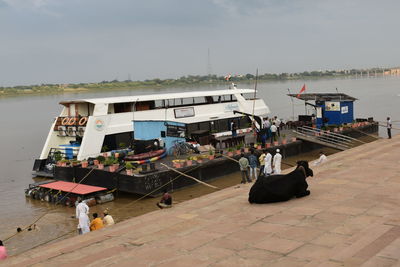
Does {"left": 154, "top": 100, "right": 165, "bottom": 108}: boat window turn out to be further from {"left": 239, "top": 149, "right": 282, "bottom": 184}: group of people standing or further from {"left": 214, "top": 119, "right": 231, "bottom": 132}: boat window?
{"left": 239, "top": 149, "right": 282, "bottom": 184}: group of people standing

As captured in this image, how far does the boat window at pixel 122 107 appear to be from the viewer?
27.2 m

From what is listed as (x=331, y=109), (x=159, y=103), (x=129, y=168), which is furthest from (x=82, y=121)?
(x=331, y=109)

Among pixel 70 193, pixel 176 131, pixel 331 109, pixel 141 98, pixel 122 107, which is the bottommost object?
pixel 70 193

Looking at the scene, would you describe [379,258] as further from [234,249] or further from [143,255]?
[143,255]

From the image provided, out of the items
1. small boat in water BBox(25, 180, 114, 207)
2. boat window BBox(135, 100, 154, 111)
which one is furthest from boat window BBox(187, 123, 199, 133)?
small boat in water BBox(25, 180, 114, 207)

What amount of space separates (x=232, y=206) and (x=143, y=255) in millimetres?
4700

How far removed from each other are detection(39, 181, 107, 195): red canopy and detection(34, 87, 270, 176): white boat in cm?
213

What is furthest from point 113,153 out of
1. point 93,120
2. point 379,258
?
point 379,258

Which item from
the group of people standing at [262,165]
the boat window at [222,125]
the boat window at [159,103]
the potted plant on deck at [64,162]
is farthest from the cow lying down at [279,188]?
the boat window at [222,125]

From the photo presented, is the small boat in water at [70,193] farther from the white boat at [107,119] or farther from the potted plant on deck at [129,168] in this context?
the white boat at [107,119]

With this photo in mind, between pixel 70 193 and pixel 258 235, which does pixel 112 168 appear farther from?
pixel 258 235

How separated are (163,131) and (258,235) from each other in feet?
51.5

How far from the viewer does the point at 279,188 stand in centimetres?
1332

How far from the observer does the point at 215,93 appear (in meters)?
32.9
